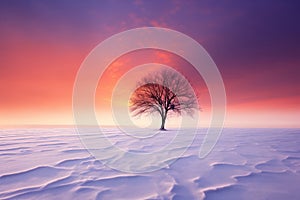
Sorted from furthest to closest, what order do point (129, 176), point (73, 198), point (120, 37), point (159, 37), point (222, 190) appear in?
1. point (159, 37)
2. point (120, 37)
3. point (129, 176)
4. point (222, 190)
5. point (73, 198)

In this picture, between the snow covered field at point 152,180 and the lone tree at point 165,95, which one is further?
the lone tree at point 165,95

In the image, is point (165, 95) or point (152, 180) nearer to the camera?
point (152, 180)

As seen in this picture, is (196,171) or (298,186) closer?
(298,186)

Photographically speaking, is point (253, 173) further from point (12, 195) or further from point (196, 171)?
point (12, 195)

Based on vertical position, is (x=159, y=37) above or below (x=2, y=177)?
above

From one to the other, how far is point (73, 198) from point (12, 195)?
103 cm

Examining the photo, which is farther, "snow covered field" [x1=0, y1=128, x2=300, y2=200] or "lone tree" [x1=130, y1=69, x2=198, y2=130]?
"lone tree" [x1=130, y1=69, x2=198, y2=130]

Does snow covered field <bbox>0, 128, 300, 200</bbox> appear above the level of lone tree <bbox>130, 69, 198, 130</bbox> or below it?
below

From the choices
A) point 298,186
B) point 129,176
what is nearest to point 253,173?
point 298,186

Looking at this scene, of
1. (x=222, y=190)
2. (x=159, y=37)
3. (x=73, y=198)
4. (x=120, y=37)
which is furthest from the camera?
(x=159, y=37)

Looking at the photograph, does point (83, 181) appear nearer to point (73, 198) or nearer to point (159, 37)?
point (73, 198)

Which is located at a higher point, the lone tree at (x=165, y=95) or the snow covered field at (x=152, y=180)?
the lone tree at (x=165, y=95)

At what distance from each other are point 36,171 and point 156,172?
9.14 ft

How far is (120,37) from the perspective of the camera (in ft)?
47.6
